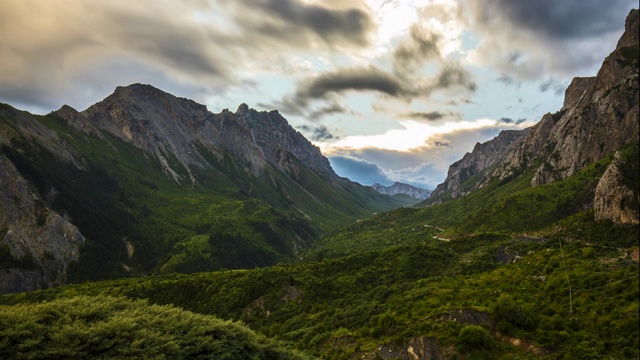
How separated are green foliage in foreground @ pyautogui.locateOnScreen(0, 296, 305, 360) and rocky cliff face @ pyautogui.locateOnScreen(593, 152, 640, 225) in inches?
3034

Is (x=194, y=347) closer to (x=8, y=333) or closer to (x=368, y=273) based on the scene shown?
(x=8, y=333)

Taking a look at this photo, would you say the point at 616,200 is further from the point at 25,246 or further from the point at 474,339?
the point at 25,246

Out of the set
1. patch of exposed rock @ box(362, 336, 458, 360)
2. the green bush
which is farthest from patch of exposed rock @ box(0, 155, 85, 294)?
the green bush

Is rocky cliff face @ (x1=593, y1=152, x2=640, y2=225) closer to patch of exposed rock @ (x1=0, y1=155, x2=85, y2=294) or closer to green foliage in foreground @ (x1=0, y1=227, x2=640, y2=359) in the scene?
green foliage in foreground @ (x1=0, y1=227, x2=640, y2=359)

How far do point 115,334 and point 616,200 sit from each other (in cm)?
9682

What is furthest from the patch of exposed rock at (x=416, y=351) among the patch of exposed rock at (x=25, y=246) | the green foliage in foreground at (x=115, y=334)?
the patch of exposed rock at (x=25, y=246)

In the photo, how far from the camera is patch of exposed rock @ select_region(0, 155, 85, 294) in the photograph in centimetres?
16962

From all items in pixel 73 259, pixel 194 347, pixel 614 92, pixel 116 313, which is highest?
pixel 614 92

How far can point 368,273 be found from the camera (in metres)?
111

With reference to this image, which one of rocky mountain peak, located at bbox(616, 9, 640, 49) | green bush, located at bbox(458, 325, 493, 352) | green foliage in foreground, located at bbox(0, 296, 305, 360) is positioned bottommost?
green bush, located at bbox(458, 325, 493, 352)

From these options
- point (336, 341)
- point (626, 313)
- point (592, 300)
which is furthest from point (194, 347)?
point (592, 300)

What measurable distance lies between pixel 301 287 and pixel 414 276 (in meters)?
35.4

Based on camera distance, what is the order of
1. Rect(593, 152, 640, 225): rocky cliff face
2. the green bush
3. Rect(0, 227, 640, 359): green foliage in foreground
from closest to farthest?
Rect(0, 227, 640, 359): green foliage in foreground
the green bush
Rect(593, 152, 640, 225): rocky cliff face

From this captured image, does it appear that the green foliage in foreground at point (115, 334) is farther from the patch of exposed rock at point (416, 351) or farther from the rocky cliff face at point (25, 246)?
the rocky cliff face at point (25, 246)
